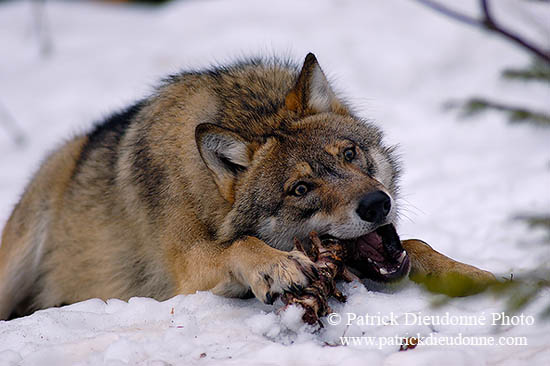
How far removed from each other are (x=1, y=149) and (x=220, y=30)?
13.5 feet

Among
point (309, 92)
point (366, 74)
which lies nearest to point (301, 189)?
point (309, 92)

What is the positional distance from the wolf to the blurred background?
147 cm

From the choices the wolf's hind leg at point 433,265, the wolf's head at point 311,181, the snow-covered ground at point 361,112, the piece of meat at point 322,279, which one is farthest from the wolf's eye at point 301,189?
the wolf's hind leg at point 433,265

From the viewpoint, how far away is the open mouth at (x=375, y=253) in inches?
129

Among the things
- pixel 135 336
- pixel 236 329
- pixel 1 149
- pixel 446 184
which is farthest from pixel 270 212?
pixel 1 149

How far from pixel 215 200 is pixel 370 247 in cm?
99

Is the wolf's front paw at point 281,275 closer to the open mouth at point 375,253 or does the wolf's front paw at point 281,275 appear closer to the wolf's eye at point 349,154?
the open mouth at point 375,253

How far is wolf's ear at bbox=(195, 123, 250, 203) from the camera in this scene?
353 centimetres

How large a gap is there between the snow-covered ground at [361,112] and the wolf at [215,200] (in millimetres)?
269

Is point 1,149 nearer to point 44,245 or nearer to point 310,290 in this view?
point 44,245

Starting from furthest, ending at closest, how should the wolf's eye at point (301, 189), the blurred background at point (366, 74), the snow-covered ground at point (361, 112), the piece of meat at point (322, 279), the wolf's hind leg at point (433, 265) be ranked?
the blurred background at point (366, 74), the wolf's eye at point (301, 189), the wolf's hind leg at point (433, 265), the piece of meat at point (322, 279), the snow-covered ground at point (361, 112)

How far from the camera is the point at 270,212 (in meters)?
3.47

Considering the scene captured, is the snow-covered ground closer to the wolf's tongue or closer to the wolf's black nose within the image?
the wolf's tongue

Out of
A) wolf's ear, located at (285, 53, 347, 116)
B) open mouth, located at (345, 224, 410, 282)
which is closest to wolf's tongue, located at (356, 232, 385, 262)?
open mouth, located at (345, 224, 410, 282)
